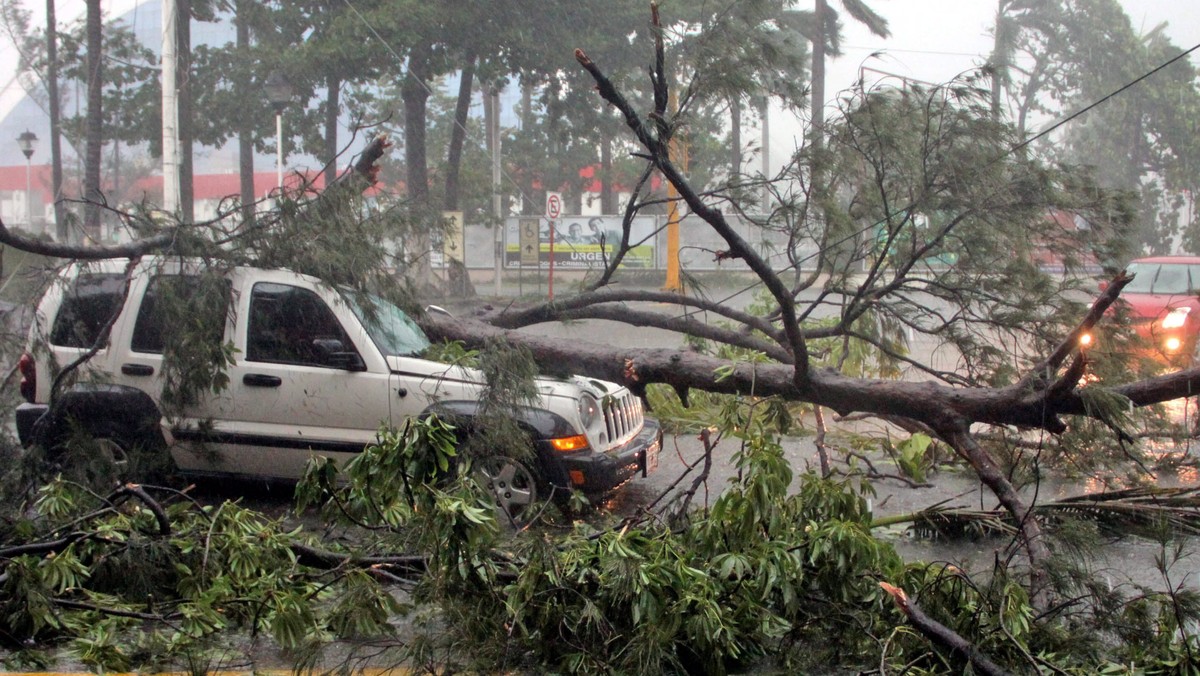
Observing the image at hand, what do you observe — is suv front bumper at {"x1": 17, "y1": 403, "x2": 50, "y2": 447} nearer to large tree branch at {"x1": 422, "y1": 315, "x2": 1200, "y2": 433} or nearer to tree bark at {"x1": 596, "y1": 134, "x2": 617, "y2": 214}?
large tree branch at {"x1": 422, "y1": 315, "x2": 1200, "y2": 433}

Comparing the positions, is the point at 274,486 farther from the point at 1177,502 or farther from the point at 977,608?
the point at 1177,502

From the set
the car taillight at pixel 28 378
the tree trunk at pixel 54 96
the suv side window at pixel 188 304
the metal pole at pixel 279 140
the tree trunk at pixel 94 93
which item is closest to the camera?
the suv side window at pixel 188 304

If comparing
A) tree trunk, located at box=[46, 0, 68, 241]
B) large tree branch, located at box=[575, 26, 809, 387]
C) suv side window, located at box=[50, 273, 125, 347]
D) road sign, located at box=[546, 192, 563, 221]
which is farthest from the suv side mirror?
road sign, located at box=[546, 192, 563, 221]

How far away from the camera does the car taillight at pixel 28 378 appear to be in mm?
6062

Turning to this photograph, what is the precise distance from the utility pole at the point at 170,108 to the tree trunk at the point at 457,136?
11.4ft

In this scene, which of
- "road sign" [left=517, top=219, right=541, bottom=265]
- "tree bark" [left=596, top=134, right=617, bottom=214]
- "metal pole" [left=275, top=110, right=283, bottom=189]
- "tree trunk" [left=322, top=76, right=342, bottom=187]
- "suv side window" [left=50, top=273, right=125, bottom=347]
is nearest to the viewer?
"suv side window" [left=50, top=273, right=125, bottom=347]

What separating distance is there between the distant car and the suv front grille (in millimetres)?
2944

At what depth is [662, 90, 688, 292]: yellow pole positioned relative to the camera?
5.61m

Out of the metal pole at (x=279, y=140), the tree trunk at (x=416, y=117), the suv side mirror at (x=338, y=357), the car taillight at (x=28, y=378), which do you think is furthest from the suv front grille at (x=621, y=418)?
the metal pole at (x=279, y=140)

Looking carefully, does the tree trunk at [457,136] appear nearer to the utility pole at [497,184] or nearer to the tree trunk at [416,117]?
the tree trunk at [416,117]

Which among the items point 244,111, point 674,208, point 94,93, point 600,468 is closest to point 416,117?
point 244,111

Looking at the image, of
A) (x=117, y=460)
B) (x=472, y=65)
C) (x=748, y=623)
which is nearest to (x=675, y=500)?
(x=748, y=623)

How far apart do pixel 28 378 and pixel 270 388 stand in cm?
164

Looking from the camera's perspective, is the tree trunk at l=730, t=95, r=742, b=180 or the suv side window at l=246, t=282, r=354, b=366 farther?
the tree trunk at l=730, t=95, r=742, b=180
